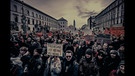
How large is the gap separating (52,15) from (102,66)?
2533mm

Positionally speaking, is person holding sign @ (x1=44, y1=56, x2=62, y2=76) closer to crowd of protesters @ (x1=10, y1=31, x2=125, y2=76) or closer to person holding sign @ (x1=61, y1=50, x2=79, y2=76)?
crowd of protesters @ (x1=10, y1=31, x2=125, y2=76)

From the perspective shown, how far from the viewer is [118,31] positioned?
4680 mm

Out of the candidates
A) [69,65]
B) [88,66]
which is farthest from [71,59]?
[88,66]

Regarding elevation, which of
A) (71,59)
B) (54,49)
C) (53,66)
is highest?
(54,49)

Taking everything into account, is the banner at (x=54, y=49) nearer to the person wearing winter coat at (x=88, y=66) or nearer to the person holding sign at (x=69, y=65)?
the person holding sign at (x=69, y=65)

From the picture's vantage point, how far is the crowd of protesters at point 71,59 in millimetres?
4434

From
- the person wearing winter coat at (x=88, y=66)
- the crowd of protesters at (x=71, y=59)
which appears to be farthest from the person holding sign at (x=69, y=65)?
the person wearing winter coat at (x=88, y=66)

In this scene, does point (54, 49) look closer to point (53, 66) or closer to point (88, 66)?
point (53, 66)

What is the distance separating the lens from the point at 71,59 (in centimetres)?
468

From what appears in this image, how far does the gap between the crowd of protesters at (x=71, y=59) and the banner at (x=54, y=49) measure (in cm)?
15

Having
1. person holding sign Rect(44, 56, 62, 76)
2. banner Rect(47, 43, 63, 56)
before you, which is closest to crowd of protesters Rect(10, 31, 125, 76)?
person holding sign Rect(44, 56, 62, 76)

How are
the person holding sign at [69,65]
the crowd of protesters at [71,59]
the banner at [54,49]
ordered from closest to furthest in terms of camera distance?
the crowd of protesters at [71,59] → the person holding sign at [69,65] → the banner at [54,49]

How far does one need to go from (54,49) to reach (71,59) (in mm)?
628

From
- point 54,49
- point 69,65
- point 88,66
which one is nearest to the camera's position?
point 88,66
